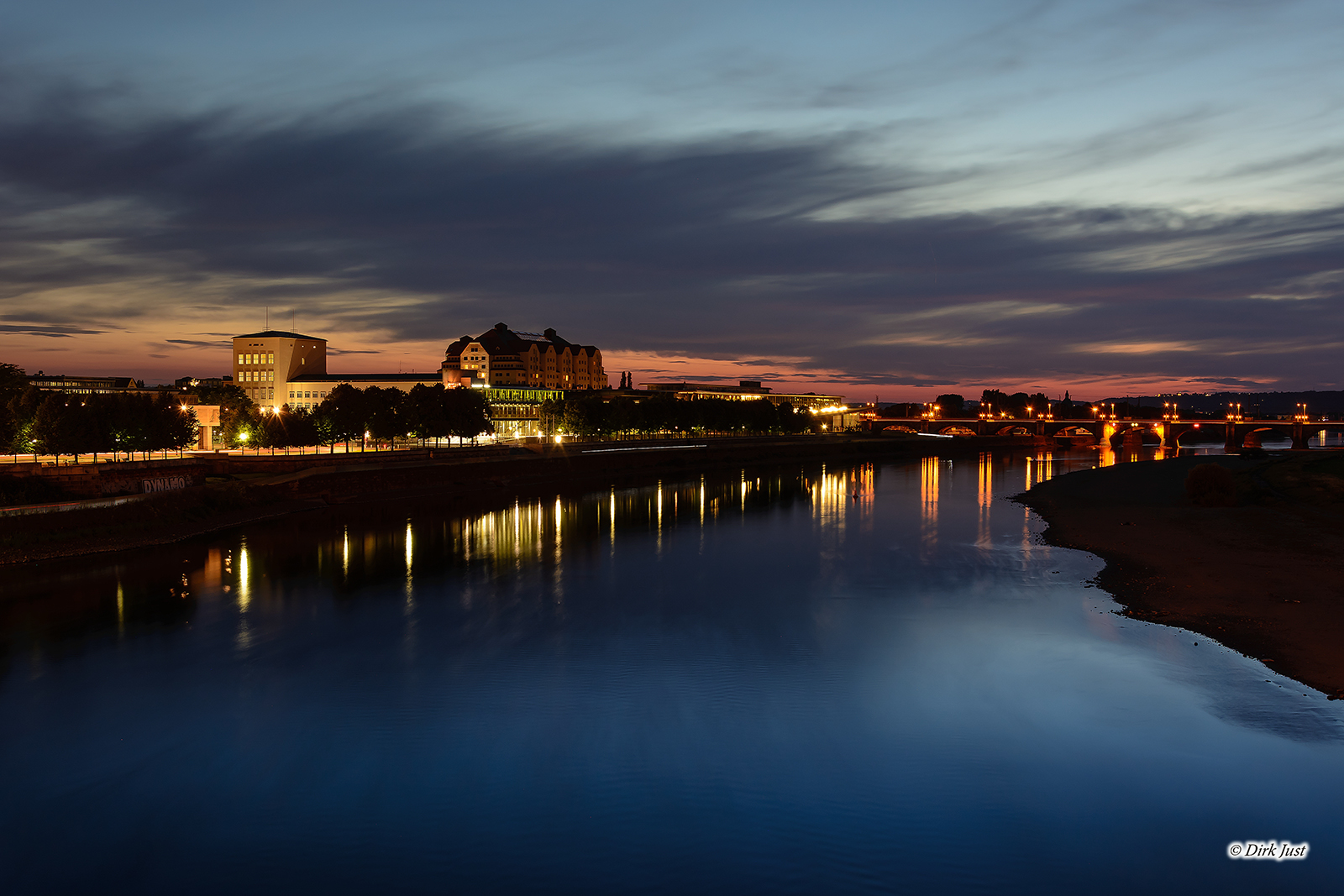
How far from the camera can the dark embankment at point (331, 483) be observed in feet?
132

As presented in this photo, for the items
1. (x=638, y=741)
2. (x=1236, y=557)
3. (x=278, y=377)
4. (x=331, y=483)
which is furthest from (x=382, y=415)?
(x=638, y=741)

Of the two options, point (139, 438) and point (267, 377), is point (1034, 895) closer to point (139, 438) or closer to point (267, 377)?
point (139, 438)

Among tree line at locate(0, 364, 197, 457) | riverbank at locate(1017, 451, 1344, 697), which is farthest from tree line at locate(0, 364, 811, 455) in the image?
riverbank at locate(1017, 451, 1344, 697)

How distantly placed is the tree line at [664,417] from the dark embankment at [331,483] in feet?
22.3

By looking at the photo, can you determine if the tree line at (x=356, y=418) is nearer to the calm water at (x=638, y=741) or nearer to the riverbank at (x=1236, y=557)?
the calm water at (x=638, y=741)

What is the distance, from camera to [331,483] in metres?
63.5

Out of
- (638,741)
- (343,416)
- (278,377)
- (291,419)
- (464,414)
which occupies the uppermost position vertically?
(278,377)

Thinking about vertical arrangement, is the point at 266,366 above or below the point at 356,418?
above

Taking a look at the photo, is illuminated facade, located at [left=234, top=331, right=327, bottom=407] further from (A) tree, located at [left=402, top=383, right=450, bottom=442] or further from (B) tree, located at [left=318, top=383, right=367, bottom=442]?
(B) tree, located at [left=318, top=383, right=367, bottom=442]

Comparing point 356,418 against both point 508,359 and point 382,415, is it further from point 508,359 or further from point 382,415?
point 508,359

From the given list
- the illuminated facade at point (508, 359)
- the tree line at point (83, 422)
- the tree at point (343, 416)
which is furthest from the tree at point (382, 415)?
the illuminated facade at point (508, 359)

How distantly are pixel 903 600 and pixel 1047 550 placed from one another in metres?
14.6

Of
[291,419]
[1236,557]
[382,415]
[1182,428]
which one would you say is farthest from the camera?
[1182,428]

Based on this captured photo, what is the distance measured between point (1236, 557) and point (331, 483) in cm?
5587
